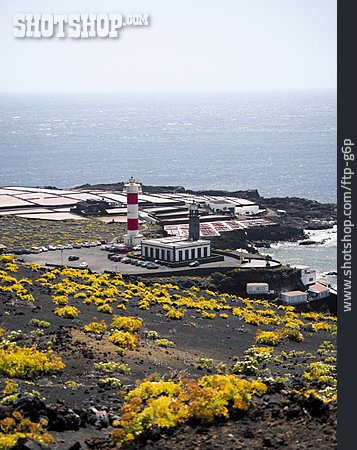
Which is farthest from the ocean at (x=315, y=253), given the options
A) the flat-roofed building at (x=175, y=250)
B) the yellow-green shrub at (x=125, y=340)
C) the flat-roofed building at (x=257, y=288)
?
the yellow-green shrub at (x=125, y=340)

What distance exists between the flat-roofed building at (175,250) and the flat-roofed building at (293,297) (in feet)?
26.4

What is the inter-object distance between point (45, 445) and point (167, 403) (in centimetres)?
262

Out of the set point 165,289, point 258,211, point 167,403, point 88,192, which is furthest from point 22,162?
point 167,403

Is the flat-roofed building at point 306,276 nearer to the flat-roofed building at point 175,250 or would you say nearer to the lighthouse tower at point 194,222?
the flat-roofed building at point 175,250

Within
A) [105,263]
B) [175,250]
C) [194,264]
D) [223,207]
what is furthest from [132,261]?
[223,207]

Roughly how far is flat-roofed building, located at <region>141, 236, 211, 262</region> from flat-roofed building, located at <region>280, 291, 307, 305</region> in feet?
26.4

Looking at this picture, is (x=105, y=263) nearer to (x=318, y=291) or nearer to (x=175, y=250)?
(x=175, y=250)

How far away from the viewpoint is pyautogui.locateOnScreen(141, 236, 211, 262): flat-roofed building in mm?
63844

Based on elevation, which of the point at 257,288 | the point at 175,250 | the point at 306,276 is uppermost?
the point at 175,250

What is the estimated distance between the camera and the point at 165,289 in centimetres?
5053

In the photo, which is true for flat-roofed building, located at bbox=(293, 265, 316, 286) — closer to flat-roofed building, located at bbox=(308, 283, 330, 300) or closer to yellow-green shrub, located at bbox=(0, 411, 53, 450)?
flat-roofed building, located at bbox=(308, 283, 330, 300)

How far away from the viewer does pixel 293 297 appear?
195 feet

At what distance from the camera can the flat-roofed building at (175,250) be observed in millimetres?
63844
